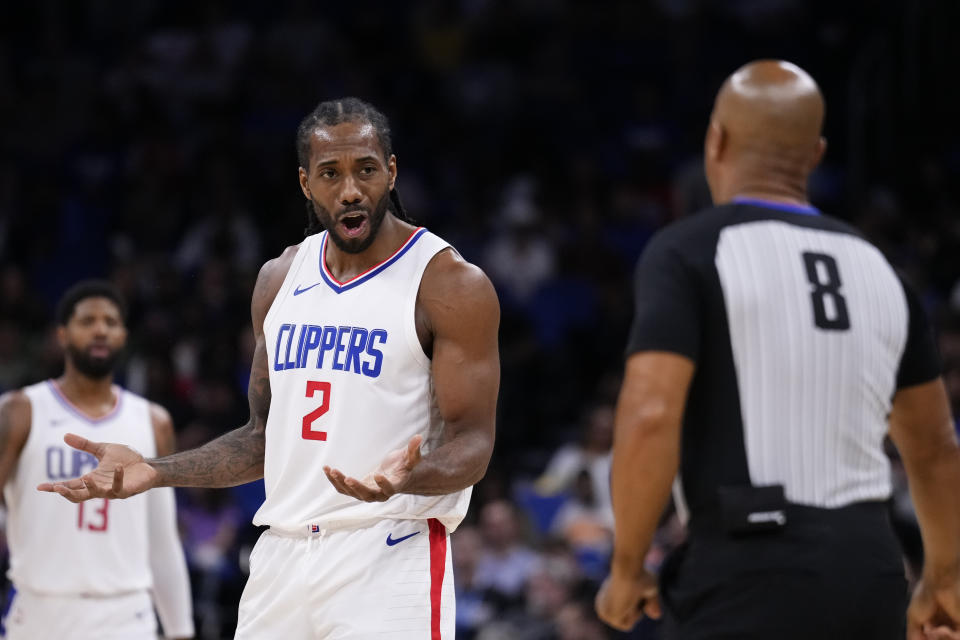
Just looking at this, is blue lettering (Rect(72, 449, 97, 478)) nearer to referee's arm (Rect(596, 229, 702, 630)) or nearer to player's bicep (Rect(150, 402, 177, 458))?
player's bicep (Rect(150, 402, 177, 458))

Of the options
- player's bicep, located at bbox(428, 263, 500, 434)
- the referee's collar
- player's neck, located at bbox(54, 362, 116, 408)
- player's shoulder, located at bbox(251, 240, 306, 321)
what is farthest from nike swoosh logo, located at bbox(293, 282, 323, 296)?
player's neck, located at bbox(54, 362, 116, 408)

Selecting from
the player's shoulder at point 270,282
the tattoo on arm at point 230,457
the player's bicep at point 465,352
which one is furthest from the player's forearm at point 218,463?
the player's bicep at point 465,352

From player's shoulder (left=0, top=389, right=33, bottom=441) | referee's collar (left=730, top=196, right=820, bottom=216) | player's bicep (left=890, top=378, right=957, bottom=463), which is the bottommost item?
player's bicep (left=890, top=378, right=957, bottom=463)

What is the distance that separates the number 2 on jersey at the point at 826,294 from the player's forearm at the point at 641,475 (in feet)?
1.51

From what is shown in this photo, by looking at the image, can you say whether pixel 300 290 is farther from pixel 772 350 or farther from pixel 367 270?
pixel 772 350

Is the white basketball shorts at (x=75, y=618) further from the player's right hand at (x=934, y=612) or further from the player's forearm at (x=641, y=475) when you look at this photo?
the player's right hand at (x=934, y=612)

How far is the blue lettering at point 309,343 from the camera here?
4.50 meters

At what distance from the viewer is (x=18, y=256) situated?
12891 mm

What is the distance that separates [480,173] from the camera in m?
13.6

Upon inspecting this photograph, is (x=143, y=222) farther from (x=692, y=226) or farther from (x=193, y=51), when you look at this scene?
(x=692, y=226)

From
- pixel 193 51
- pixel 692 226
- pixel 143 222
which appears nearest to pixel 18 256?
pixel 143 222

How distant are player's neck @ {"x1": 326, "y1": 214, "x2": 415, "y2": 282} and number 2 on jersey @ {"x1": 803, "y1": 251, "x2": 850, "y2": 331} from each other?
67.7 inches

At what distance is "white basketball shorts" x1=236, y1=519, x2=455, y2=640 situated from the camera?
4207 mm

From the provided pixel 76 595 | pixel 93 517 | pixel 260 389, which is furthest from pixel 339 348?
pixel 76 595
